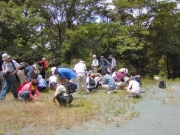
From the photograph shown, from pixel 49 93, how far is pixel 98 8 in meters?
11.9

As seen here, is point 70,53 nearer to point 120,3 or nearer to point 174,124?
point 120,3

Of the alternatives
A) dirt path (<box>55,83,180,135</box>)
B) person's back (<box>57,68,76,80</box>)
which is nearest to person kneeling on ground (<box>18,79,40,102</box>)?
person's back (<box>57,68,76,80</box>)

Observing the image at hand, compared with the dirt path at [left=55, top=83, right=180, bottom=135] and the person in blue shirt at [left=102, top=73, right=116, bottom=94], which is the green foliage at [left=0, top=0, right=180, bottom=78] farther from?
the dirt path at [left=55, top=83, right=180, bottom=135]

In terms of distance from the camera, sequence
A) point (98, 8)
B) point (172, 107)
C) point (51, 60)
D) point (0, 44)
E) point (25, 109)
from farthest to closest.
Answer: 1. point (98, 8)
2. point (51, 60)
3. point (0, 44)
4. point (172, 107)
5. point (25, 109)

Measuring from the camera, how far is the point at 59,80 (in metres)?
8.39

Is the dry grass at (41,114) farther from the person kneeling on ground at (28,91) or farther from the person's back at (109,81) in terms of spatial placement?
the person's back at (109,81)

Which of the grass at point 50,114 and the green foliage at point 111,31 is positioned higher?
the green foliage at point 111,31

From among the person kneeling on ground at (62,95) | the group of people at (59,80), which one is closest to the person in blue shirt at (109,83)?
the group of people at (59,80)

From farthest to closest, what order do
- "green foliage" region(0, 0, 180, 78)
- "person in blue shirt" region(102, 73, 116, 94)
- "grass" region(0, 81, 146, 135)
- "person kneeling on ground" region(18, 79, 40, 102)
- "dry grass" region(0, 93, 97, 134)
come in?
"green foliage" region(0, 0, 180, 78) < "person in blue shirt" region(102, 73, 116, 94) < "person kneeling on ground" region(18, 79, 40, 102) < "dry grass" region(0, 93, 97, 134) < "grass" region(0, 81, 146, 135)

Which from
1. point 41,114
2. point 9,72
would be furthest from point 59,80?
point 9,72

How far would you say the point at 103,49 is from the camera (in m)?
20.0

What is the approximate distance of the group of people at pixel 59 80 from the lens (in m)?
8.40

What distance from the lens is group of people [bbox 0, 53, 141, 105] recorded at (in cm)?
840

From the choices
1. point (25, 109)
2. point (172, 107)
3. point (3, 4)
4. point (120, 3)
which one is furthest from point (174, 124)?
point (120, 3)
